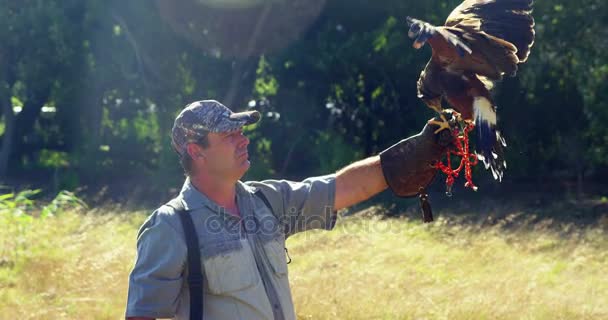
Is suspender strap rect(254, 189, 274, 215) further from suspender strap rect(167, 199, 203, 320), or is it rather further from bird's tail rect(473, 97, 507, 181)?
bird's tail rect(473, 97, 507, 181)

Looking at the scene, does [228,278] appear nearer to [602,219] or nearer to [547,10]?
[602,219]

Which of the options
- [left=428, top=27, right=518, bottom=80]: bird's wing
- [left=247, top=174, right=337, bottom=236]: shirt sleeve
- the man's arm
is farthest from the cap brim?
[left=428, top=27, right=518, bottom=80]: bird's wing

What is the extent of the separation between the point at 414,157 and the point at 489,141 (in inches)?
18.2

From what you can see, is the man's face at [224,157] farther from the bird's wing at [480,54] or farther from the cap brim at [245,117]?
the bird's wing at [480,54]

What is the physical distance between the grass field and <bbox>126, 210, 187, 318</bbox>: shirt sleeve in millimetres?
2898

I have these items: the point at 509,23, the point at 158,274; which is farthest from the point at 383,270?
the point at 158,274

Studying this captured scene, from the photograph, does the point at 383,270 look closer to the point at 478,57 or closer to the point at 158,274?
the point at 478,57

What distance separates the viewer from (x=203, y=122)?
3.21 m

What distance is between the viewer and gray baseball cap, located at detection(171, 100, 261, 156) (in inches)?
126

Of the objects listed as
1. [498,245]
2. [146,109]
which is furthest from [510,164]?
[146,109]

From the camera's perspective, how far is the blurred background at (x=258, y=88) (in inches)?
496

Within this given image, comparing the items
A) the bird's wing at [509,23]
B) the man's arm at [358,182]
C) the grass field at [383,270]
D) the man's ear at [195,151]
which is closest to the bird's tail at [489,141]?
the bird's wing at [509,23]

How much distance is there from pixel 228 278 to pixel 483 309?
3.11m

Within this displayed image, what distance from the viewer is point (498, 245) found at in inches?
324
